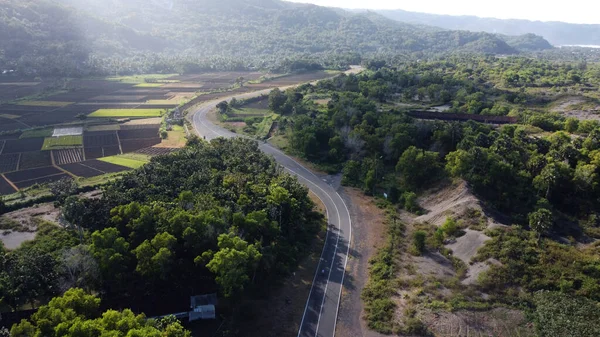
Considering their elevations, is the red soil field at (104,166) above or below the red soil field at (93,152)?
below

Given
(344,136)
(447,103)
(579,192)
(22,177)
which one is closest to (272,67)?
(447,103)

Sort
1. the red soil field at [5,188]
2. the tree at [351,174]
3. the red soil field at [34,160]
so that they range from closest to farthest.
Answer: the red soil field at [5,188] → the tree at [351,174] → the red soil field at [34,160]

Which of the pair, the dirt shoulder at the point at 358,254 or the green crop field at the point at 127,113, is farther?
the green crop field at the point at 127,113

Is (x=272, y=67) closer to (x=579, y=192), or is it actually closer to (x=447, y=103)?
(x=447, y=103)

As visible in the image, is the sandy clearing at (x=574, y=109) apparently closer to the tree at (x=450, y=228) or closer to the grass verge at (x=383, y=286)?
the tree at (x=450, y=228)

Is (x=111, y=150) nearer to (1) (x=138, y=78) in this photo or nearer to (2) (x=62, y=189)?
(2) (x=62, y=189)

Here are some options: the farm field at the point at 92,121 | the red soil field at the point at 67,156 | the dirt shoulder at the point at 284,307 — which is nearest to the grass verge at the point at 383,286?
the dirt shoulder at the point at 284,307

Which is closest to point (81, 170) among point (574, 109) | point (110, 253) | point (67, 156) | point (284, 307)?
point (67, 156)
